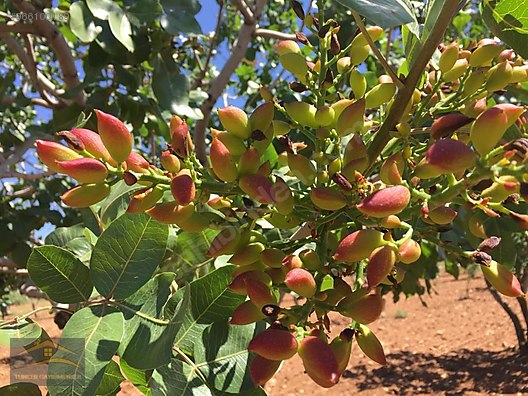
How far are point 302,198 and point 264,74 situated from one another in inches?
126

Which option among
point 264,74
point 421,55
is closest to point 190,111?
point 421,55

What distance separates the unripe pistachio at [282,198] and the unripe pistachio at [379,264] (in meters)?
0.10

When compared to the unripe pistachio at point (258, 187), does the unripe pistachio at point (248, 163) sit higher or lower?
higher

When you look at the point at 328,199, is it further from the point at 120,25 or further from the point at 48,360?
the point at 120,25

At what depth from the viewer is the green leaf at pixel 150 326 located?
55 centimetres

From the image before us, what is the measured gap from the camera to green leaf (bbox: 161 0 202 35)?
1570 millimetres

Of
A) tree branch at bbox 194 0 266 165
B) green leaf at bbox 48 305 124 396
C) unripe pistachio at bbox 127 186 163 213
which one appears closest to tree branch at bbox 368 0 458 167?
unripe pistachio at bbox 127 186 163 213

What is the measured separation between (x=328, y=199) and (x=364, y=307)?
11cm

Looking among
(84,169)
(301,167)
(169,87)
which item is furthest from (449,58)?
(169,87)

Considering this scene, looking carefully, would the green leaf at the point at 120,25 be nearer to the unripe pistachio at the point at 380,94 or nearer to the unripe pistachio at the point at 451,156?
the unripe pistachio at the point at 380,94

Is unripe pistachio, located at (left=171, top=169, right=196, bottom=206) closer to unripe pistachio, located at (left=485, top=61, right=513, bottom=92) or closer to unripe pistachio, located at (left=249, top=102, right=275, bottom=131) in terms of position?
unripe pistachio, located at (left=249, top=102, right=275, bottom=131)

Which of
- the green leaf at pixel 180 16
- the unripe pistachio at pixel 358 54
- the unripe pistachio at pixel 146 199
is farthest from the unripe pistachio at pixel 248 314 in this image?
the green leaf at pixel 180 16

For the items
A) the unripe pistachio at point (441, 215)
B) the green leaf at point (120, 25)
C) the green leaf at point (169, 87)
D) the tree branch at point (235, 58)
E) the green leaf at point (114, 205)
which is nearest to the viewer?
the unripe pistachio at point (441, 215)

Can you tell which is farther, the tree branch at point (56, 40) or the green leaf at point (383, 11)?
the tree branch at point (56, 40)
